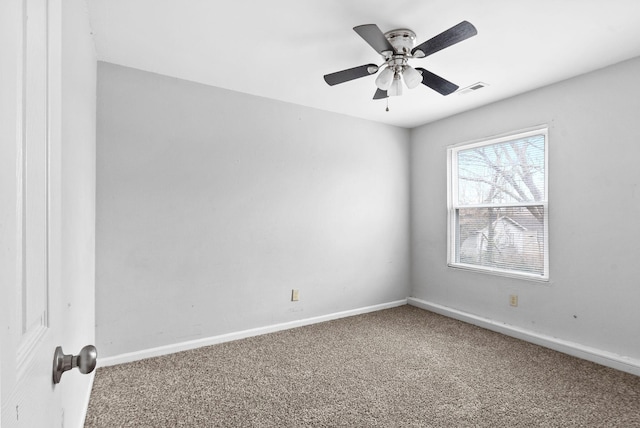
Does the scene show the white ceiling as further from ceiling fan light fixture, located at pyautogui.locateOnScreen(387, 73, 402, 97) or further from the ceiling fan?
ceiling fan light fixture, located at pyautogui.locateOnScreen(387, 73, 402, 97)

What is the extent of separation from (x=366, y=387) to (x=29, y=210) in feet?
7.73

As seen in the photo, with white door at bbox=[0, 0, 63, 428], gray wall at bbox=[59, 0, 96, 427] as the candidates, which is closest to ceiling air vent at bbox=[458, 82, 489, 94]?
gray wall at bbox=[59, 0, 96, 427]

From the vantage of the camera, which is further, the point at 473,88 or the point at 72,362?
the point at 473,88

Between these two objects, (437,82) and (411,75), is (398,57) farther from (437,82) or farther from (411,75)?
(437,82)

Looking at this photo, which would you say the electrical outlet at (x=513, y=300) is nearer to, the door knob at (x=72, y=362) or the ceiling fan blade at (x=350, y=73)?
the ceiling fan blade at (x=350, y=73)

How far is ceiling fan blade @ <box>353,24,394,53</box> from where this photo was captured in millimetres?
1882

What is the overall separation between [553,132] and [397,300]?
257 centimetres

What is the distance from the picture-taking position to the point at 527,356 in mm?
2893

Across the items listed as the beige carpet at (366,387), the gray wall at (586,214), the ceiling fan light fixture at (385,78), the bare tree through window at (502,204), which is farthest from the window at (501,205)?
the ceiling fan light fixture at (385,78)

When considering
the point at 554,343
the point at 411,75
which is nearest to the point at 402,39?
the point at 411,75

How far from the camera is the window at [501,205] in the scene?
329 centimetres

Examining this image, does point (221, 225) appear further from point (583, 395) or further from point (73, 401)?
point (583, 395)

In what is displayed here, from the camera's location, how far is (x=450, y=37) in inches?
76.5

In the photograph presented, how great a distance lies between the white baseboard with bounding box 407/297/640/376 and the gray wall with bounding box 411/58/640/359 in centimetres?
5
